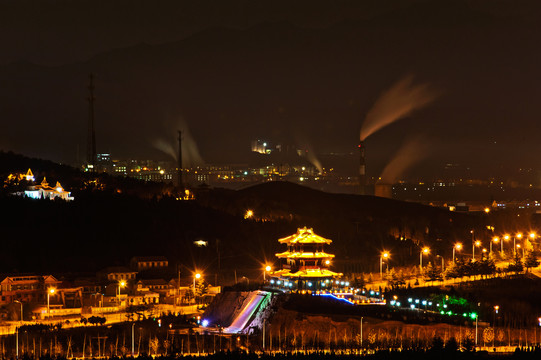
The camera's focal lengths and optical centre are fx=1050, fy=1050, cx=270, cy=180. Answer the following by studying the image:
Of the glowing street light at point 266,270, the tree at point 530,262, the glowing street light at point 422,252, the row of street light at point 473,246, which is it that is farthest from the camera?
the glowing street light at point 422,252

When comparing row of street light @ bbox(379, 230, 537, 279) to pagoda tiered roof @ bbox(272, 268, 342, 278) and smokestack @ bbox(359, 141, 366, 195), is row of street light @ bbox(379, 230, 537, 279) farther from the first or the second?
smokestack @ bbox(359, 141, 366, 195)

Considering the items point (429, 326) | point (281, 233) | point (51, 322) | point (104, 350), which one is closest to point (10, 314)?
point (51, 322)

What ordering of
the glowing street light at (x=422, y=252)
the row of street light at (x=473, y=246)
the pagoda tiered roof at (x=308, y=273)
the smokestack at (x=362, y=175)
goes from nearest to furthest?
the pagoda tiered roof at (x=308, y=273)
the row of street light at (x=473, y=246)
the glowing street light at (x=422, y=252)
the smokestack at (x=362, y=175)

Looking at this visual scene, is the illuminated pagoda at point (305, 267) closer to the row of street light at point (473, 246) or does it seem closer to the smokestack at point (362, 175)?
the row of street light at point (473, 246)

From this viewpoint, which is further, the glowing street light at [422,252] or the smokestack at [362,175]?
the smokestack at [362,175]

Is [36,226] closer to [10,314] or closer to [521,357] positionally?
[10,314]

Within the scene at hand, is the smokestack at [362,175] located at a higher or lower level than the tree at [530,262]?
higher

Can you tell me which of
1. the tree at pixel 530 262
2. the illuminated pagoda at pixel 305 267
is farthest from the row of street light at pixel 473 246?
the illuminated pagoda at pixel 305 267

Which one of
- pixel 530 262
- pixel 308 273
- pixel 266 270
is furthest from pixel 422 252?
pixel 308 273

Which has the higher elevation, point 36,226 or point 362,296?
point 36,226
